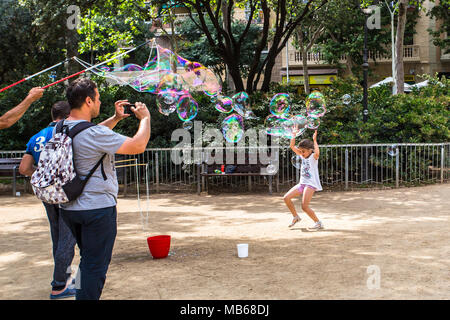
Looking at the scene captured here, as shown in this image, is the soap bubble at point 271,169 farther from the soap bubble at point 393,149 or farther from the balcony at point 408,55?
the balcony at point 408,55

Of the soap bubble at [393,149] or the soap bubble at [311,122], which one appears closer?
the soap bubble at [311,122]

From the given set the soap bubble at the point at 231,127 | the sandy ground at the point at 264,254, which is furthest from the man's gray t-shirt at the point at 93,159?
the soap bubble at the point at 231,127

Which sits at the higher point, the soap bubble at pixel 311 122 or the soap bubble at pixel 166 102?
the soap bubble at pixel 166 102

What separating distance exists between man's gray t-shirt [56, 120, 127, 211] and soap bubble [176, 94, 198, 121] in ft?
A: 22.1

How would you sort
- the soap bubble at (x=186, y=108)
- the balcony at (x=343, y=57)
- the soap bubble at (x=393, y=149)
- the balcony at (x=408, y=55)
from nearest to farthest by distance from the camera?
the soap bubble at (x=186, y=108), the soap bubble at (x=393, y=149), the balcony at (x=408, y=55), the balcony at (x=343, y=57)

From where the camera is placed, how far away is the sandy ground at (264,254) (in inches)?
192

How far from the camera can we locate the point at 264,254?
6344mm

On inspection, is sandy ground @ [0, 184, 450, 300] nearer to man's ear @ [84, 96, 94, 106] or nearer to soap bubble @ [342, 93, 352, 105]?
man's ear @ [84, 96, 94, 106]

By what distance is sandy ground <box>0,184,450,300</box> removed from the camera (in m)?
4.87

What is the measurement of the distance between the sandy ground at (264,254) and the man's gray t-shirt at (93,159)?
1.61 m

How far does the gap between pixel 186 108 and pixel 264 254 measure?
15.6 ft

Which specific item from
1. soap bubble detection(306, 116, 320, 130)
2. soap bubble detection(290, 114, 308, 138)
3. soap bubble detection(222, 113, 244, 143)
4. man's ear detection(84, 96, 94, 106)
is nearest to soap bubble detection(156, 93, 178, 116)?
soap bubble detection(222, 113, 244, 143)

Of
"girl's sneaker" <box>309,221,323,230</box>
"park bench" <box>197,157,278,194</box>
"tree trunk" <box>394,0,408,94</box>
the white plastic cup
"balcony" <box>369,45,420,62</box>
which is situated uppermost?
"balcony" <box>369,45,420,62</box>

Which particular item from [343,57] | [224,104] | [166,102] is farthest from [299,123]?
[343,57]
